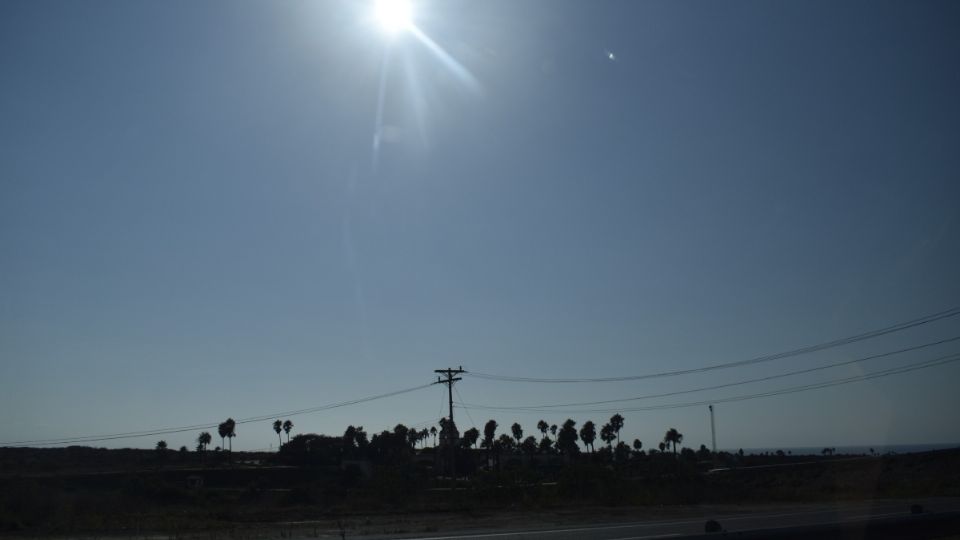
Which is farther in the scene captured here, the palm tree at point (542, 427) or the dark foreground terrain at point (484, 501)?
the palm tree at point (542, 427)

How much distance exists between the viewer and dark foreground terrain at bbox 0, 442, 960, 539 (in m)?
25.5

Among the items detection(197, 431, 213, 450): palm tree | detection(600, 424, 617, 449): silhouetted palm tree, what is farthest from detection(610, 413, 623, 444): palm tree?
detection(197, 431, 213, 450): palm tree

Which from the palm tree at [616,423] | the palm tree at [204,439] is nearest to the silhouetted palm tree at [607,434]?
the palm tree at [616,423]

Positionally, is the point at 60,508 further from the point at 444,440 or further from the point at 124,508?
the point at 444,440

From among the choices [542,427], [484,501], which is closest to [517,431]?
[542,427]

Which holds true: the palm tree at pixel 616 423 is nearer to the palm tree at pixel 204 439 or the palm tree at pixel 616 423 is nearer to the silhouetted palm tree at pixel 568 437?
the silhouetted palm tree at pixel 568 437

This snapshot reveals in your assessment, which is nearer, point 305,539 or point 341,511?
point 305,539

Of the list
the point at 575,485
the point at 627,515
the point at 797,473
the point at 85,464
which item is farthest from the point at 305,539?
the point at 85,464

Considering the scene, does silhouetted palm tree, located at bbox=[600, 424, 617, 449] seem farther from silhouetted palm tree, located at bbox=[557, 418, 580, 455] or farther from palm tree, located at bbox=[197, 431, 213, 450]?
palm tree, located at bbox=[197, 431, 213, 450]

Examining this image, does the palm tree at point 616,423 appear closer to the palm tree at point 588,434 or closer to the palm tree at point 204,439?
the palm tree at point 588,434

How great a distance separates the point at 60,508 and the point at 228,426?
2763 inches

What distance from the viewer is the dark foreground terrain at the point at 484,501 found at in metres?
25.5

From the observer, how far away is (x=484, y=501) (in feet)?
136

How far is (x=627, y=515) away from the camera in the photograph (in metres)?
31.2
